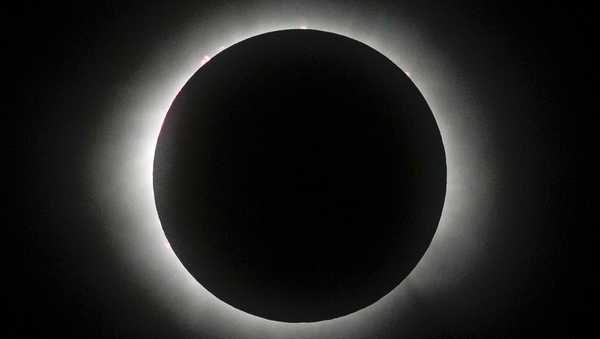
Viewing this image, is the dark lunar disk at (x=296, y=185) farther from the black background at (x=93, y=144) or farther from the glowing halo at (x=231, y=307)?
the black background at (x=93, y=144)

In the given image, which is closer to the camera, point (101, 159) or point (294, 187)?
point (294, 187)

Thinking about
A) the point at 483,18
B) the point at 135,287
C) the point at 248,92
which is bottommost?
the point at 135,287

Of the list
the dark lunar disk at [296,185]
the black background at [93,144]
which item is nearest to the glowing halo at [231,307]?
the black background at [93,144]

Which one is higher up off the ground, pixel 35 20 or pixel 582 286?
pixel 35 20

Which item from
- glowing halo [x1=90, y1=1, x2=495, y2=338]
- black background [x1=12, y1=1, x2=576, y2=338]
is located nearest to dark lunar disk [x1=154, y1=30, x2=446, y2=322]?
glowing halo [x1=90, y1=1, x2=495, y2=338]

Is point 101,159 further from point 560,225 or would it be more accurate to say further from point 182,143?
point 560,225

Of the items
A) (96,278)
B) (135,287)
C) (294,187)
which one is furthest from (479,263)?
(96,278)
